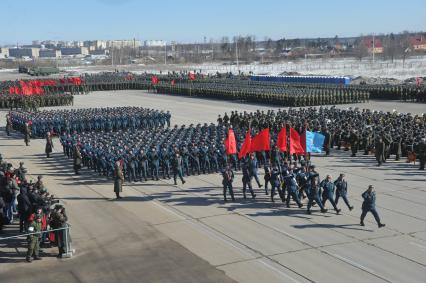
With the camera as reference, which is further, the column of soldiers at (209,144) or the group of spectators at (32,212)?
the column of soldiers at (209,144)

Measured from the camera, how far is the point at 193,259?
11172mm

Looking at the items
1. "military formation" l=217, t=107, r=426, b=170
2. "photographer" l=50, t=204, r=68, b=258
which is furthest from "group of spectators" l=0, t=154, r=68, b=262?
"military formation" l=217, t=107, r=426, b=170

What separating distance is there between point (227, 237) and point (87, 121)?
18732 millimetres

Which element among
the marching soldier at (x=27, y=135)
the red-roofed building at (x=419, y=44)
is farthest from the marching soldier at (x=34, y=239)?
the red-roofed building at (x=419, y=44)

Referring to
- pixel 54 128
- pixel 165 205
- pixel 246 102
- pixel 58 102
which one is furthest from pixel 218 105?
pixel 165 205

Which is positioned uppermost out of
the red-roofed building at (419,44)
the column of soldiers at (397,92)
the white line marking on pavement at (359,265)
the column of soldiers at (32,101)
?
the red-roofed building at (419,44)

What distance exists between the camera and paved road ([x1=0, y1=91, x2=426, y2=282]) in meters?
10.5

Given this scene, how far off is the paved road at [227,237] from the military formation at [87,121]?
10.7 m

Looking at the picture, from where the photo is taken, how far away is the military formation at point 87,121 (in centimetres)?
2912

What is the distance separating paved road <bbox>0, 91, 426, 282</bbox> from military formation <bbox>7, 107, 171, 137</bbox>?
10749 millimetres

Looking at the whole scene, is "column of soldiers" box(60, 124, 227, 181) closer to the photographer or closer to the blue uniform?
the photographer

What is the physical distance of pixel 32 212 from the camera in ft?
42.8

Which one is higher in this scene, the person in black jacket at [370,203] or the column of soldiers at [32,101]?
the column of soldiers at [32,101]

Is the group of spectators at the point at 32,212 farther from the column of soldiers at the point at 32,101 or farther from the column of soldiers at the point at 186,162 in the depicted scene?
the column of soldiers at the point at 32,101
